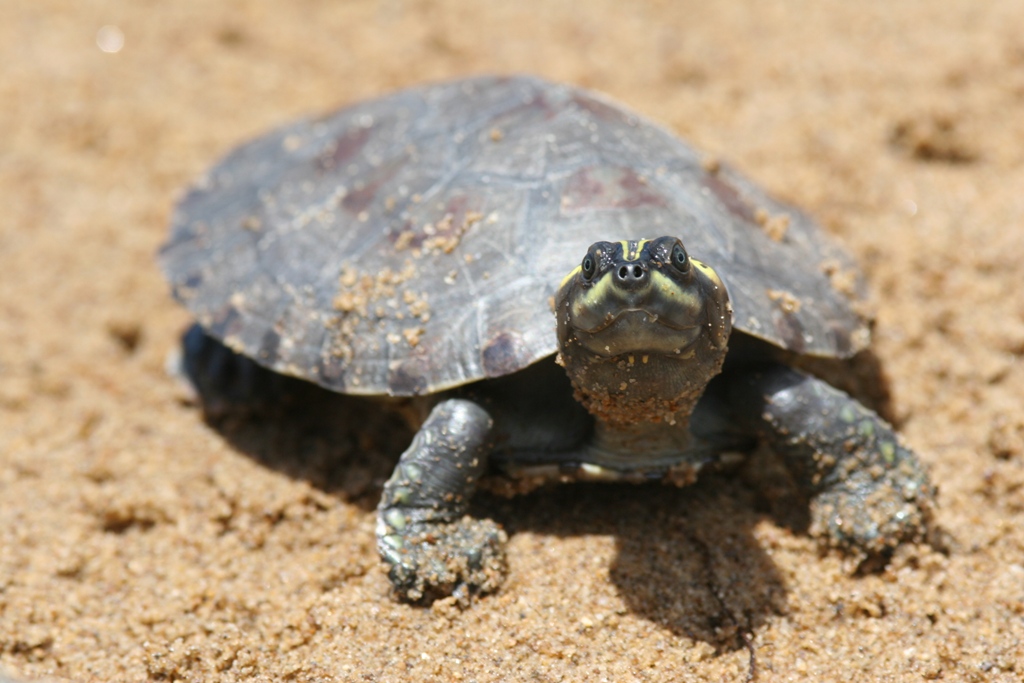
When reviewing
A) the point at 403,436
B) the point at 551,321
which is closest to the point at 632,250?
the point at 551,321

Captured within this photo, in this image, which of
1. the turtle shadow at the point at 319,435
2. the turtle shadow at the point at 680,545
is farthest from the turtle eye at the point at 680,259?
the turtle shadow at the point at 319,435

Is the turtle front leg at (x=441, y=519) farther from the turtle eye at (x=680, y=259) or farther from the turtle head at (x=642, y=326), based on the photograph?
the turtle eye at (x=680, y=259)

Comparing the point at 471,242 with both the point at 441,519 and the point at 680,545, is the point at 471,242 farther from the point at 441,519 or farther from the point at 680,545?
the point at 680,545

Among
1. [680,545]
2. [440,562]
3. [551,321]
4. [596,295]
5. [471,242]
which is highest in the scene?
[596,295]

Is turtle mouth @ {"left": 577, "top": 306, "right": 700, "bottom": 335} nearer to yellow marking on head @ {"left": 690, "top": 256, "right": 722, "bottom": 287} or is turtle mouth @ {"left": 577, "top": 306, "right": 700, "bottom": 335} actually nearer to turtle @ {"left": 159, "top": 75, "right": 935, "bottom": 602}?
turtle @ {"left": 159, "top": 75, "right": 935, "bottom": 602}

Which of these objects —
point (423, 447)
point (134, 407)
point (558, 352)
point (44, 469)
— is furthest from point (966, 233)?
point (44, 469)

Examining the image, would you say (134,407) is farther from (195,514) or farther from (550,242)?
(550,242)

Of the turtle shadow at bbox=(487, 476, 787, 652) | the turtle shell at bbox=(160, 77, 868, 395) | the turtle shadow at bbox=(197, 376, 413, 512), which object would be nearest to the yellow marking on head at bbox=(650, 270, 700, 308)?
the turtle shell at bbox=(160, 77, 868, 395)
